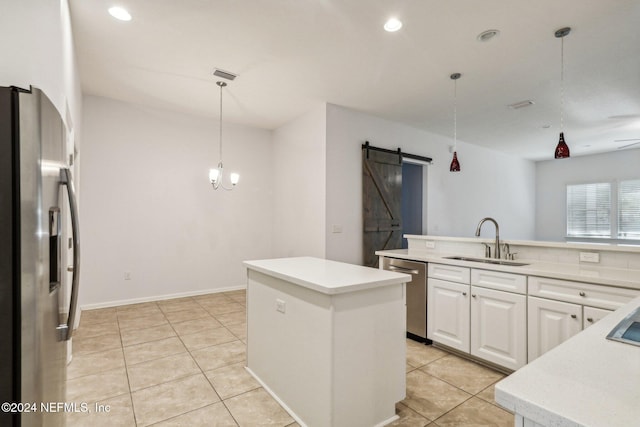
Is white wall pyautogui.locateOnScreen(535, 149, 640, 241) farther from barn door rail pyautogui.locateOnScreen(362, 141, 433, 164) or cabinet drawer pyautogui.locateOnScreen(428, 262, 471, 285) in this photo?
cabinet drawer pyautogui.locateOnScreen(428, 262, 471, 285)

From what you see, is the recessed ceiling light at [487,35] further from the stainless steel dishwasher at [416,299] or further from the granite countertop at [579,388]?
the granite countertop at [579,388]

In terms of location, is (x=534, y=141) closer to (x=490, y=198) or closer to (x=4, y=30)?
(x=490, y=198)

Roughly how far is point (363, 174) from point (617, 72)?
307 cm

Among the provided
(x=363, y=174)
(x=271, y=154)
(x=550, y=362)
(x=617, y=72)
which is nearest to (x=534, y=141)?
(x=617, y=72)

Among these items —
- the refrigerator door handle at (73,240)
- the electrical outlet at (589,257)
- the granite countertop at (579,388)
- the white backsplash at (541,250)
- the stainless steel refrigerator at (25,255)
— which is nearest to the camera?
the granite countertop at (579,388)

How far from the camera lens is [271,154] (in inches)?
225

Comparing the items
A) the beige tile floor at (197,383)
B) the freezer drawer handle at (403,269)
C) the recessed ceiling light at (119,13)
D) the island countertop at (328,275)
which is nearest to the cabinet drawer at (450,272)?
the freezer drawer handle at (403,269)

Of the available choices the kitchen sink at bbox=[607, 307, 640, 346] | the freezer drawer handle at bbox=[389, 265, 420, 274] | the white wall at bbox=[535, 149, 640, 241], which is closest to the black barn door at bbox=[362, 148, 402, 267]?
the freezer drawer handle at bbox=[389, 265, 420, 274]

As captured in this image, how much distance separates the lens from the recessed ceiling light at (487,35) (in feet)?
8.71

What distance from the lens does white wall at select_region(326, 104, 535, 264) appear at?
14.6 ft

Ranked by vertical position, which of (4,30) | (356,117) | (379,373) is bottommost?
(379,373)

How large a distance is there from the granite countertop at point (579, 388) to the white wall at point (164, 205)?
485 cm

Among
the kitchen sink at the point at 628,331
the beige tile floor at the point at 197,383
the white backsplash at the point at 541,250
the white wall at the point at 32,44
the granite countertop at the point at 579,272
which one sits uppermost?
the white wall at the point at 32,44

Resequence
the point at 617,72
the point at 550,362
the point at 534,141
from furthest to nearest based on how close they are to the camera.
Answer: the point at 534,141 < the point at 617,72 < the point at 550,362
